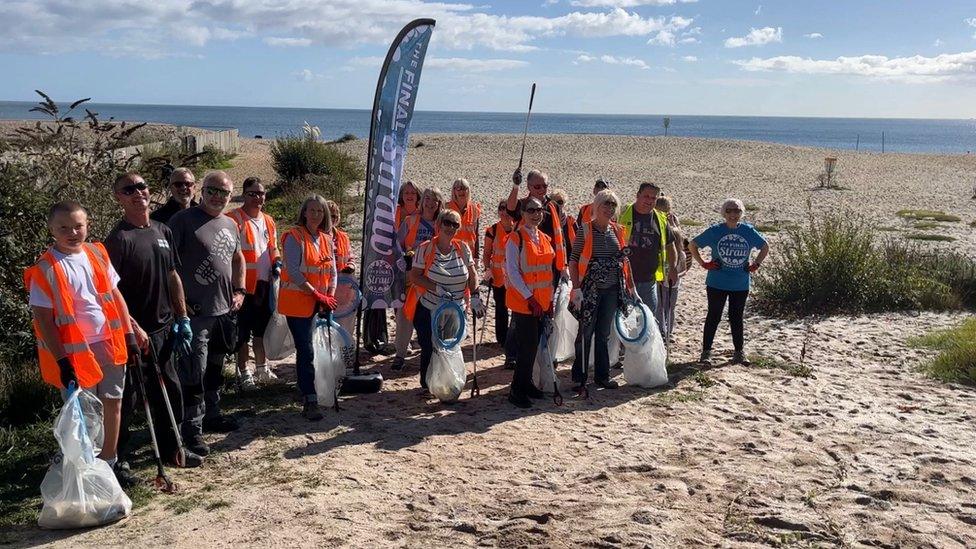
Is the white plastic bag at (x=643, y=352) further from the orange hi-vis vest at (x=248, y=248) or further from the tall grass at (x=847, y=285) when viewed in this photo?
the tall grass at (x=847, y=285)

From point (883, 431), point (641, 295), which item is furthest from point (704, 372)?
point (883, 431)

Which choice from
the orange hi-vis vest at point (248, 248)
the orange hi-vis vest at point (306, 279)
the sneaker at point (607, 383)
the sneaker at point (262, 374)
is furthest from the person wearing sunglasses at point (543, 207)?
the sneaker at point (262, 374)

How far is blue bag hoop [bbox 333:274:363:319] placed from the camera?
22.7 ft

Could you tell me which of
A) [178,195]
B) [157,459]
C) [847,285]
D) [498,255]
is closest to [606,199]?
[498,255]

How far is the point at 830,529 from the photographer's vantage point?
15.0 feet

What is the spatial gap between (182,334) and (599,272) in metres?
3.30

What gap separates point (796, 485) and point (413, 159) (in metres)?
34.5

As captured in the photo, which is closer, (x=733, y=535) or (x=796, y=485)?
(x=733, y=535)

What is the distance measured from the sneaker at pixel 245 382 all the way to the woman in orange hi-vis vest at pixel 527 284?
2.17 meters

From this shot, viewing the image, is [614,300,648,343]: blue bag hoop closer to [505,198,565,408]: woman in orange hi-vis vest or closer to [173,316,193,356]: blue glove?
[505,198,565,408]: woman in orange hi-vis vest

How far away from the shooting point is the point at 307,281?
5.95m

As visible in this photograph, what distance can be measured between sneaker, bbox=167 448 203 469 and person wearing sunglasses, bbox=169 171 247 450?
142 mm

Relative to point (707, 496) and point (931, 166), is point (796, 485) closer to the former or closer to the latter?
point (707, 496)

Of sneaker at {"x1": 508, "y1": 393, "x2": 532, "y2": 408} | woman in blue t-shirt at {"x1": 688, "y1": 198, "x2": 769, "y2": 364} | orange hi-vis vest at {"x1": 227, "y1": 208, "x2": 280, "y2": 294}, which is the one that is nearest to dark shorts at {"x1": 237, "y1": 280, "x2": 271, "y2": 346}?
orange hi-vis vest at {"x1": 227, "y1": 208, "x2": 280, "y2": 294}
